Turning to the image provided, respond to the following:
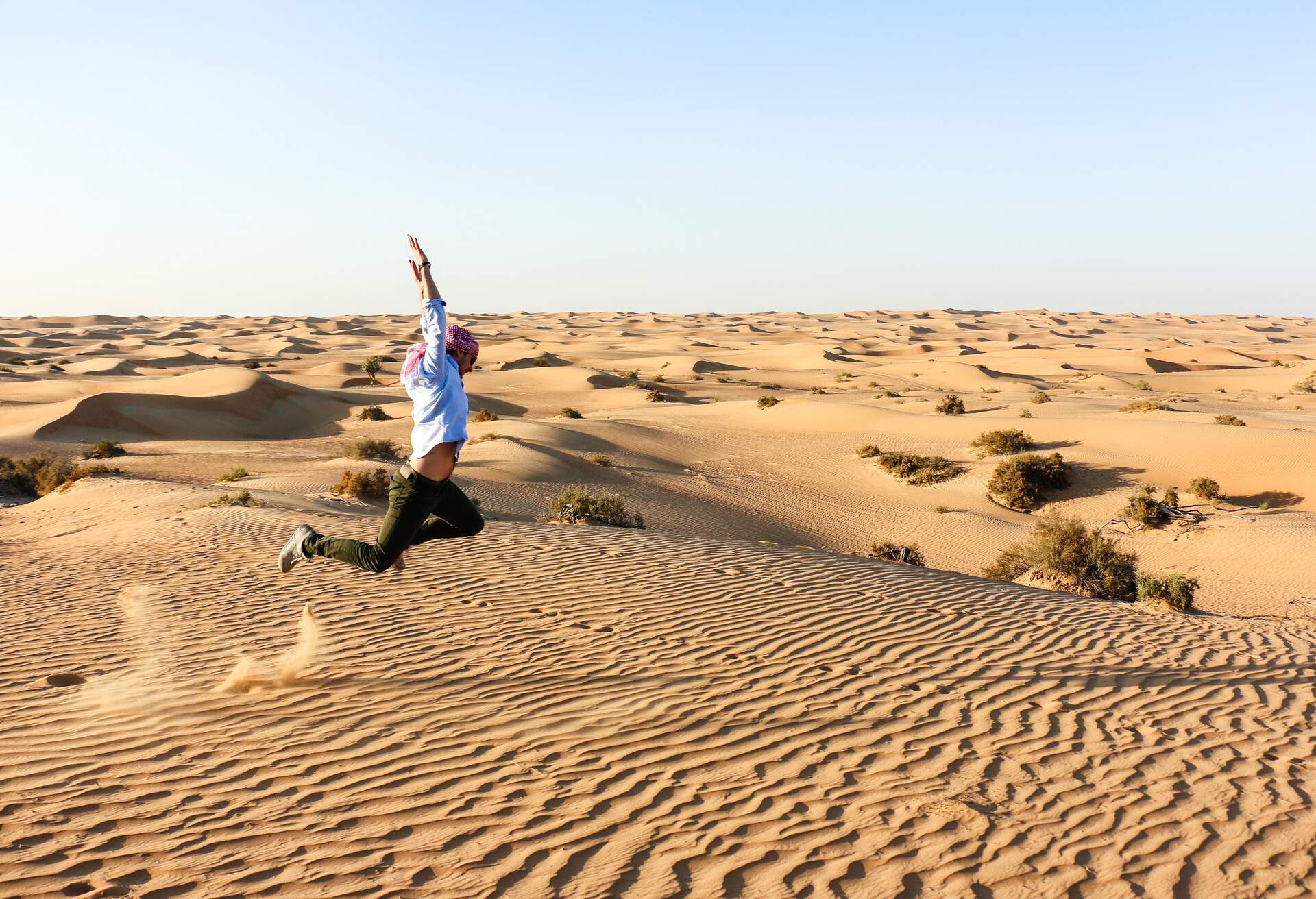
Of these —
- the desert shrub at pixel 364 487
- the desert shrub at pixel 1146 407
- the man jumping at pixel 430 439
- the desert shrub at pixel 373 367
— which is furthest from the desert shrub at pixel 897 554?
the desert shrub at pixel 373 367

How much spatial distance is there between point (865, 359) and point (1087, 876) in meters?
55.0

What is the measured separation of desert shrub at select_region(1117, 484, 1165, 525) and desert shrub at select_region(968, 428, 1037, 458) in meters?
→ 4.47

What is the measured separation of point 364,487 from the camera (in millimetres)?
14977

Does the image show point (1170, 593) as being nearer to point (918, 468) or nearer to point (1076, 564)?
point (1076, 564)

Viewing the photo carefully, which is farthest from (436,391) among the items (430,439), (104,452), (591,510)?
(104,452)

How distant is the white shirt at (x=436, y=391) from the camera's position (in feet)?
16.0

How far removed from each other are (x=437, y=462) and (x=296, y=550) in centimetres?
170

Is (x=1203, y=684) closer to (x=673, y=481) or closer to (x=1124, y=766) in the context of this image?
(x=1124, y=766)

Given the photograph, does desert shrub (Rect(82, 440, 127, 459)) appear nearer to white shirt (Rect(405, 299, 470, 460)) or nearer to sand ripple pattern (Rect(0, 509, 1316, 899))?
sand ripple pattern (Rect(0, 509, 1316, 899))

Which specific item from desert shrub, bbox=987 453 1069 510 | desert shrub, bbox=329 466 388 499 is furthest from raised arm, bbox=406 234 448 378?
desert shrub, bbox=987 453 1069 510

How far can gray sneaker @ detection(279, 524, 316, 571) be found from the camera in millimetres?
6230

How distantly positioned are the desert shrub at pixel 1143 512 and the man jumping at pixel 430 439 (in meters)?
15.0

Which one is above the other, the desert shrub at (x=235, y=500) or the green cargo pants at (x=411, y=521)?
the green cargo pants at (x=411, y=521)

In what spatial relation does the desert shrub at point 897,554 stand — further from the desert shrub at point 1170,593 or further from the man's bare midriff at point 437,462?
the man's bare midriff at point 437,462
